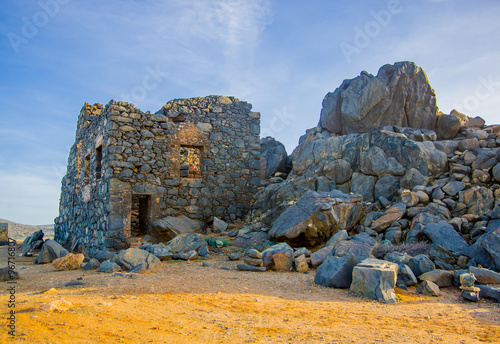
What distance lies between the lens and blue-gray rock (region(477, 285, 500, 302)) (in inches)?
192

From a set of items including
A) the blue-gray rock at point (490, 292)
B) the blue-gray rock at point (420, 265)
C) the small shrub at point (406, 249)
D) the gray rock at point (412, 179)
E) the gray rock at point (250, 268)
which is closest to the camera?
the blue-gray rock at point (490, 292)

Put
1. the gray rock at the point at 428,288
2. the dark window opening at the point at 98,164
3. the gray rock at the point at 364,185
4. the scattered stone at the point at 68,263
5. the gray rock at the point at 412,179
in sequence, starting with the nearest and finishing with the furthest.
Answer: the gray rock at the point at 428,288, the scattered stone at the point at 68,263, the gray rock at the point at 412,179, the gray rock at the point at 364,185, the dark window opening at the point at 98,164

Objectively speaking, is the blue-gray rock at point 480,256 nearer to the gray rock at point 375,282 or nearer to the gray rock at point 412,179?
the gray rock at point 375,282

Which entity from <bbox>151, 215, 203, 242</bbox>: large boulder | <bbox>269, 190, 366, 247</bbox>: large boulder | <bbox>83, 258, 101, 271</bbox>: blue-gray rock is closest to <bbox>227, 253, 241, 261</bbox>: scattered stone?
<bbox>269, 190, 366, 247</bbox>: large boulder

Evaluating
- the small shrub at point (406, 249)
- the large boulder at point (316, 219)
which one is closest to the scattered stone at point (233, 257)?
the large boulder at point (316, 219)

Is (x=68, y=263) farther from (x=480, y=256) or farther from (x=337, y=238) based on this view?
(x=480, y=256)

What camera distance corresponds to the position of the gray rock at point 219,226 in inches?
429

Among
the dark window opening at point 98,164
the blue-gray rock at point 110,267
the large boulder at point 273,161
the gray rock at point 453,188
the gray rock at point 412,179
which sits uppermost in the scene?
the large boulder at point 273,161

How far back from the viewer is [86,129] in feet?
42.9

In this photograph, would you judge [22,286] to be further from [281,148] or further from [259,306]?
[281,148]

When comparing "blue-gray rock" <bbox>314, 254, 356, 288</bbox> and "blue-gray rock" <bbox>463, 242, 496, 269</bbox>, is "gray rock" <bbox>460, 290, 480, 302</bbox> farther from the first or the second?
"blue-gray rock" <bbox>314, 254, 356, 288</bbox>

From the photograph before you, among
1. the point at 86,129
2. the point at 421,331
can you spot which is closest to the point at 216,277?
the point at 421,331

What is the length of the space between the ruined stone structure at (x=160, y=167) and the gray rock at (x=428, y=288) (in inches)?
282

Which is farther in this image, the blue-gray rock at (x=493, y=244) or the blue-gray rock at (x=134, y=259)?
the blue-gray rock at (x=134, y=259)
